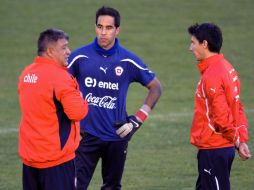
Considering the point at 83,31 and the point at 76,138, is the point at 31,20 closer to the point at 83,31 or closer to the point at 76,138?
the point at 83,31

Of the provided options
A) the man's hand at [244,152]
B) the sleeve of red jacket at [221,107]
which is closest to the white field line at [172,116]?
the sleeve of red jacket at [221,107]

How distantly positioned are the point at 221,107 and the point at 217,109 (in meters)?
0.05

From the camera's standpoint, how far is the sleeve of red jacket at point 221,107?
813 centimetres

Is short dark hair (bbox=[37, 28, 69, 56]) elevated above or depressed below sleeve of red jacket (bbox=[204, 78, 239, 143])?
above

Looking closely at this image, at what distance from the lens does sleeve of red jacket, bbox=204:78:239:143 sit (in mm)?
8133

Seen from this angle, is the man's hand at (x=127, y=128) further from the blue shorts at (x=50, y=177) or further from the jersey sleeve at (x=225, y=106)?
the jersey sleeve at (x=225, y=106)

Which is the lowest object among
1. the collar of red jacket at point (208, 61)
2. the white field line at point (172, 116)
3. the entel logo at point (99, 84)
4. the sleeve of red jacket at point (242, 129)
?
the white field line at point (172, 116)

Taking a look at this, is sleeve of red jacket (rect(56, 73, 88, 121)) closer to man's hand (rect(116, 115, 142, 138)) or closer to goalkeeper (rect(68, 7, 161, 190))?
man's hand (rect(116, 115, 142, 138))

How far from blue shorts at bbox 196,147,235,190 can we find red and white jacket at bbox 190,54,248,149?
68mm

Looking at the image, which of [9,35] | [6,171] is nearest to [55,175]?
[6,171]

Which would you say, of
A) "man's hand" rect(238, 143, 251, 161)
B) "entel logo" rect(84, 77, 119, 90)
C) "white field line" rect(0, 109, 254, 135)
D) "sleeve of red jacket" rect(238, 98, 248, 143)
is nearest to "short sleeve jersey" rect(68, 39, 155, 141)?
"entel logo" rect(84, 77, 119, 90)

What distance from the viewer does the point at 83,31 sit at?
2428 cm

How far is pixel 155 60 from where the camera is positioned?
2219 centimetres

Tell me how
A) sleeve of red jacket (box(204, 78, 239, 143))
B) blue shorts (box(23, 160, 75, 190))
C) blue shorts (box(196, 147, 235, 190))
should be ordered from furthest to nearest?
blue shorts (box(196, 147, 235, 190))
sleeve of red jacket (box(204, 78, 239, 143))
blue shorts (box(23, 160, 75, 190))
